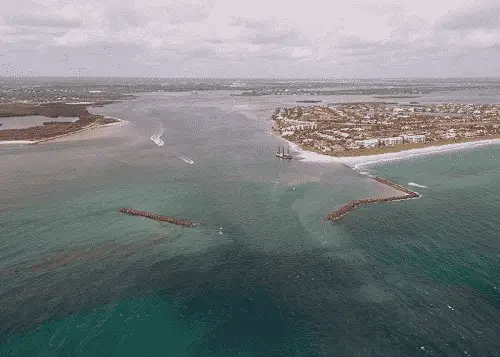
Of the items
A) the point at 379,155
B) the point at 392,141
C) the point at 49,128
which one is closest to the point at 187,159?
the point at 379,155

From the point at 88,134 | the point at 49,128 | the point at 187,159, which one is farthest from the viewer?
the point at 49,128

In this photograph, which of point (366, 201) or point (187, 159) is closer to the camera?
point (366, 201)

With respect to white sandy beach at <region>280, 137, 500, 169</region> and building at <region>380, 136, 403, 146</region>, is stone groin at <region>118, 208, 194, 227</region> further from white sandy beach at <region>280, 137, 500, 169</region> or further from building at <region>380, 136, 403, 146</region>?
building at <region>380, 136, 403, 146</region>

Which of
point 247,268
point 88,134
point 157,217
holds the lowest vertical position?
point 247,268

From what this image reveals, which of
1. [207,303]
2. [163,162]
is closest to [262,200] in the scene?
[207,303]

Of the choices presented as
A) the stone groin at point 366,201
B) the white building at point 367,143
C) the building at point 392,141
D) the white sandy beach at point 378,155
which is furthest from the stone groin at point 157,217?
the building at point 392,141

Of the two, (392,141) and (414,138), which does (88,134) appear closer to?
(392,141)

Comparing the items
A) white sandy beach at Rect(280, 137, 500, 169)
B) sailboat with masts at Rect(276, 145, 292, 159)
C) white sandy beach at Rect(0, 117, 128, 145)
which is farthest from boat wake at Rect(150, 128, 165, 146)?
white sandy beach at Rect(280, 137, 500, 169)
